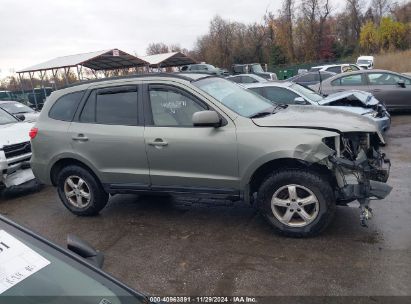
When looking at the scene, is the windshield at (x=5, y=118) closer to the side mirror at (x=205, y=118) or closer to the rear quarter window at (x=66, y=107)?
the rear quarter window at (x=66, y=107)

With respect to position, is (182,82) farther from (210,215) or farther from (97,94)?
(210,215)

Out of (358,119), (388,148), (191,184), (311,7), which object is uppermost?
(311,7)

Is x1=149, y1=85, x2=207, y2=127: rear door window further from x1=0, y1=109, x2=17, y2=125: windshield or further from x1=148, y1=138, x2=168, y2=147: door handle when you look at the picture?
x1=0, y1=109, x2=17, y2=125: windshield

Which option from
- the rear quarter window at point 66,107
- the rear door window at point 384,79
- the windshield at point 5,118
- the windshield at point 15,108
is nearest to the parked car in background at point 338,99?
the rear door window at point 384,79

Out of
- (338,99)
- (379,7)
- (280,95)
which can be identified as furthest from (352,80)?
(379,7)

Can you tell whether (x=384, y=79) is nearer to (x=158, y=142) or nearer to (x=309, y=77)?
(x=309, y=77)

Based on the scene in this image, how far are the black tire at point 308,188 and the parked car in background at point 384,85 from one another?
819cm

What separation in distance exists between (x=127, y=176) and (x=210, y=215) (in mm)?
1191

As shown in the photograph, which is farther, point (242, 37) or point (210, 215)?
point (242, 37)

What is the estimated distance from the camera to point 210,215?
5246 millimetres

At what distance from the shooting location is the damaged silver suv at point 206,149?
4184 mm

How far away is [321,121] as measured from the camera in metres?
4.25

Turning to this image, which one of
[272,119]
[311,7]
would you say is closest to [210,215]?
[272,119]

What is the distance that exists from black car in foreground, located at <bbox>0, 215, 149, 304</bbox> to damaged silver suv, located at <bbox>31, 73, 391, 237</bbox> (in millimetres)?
2588
